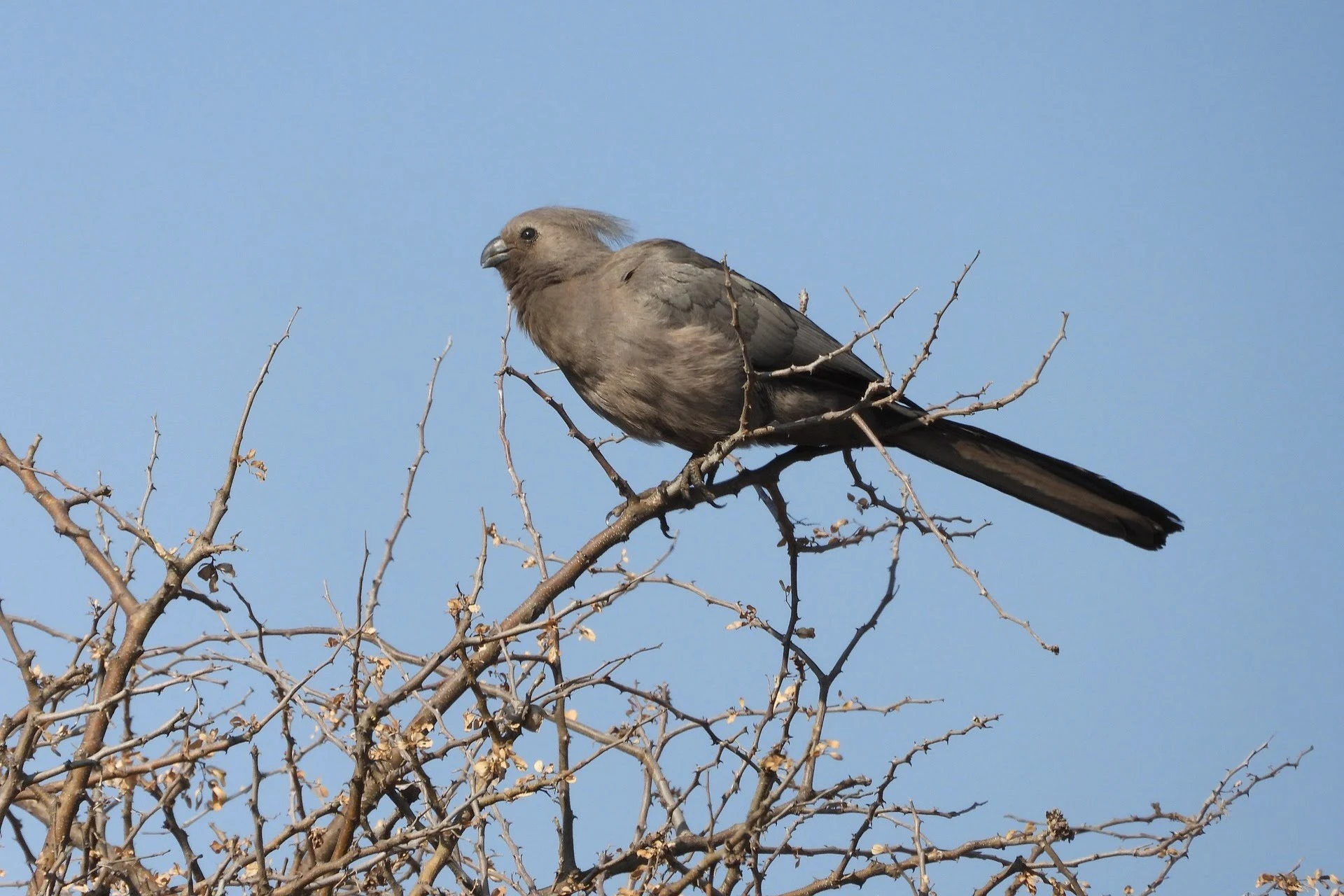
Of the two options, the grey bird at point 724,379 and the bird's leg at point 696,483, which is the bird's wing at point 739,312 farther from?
the bird's leg at point 696,483

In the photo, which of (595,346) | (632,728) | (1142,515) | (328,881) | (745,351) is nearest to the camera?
(328,881)

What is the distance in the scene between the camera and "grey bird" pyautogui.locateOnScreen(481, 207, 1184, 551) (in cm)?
548

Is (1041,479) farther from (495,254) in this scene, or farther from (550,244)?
(495,254)

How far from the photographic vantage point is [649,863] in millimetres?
3861

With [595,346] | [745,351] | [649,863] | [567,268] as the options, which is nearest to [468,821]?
[649,863]

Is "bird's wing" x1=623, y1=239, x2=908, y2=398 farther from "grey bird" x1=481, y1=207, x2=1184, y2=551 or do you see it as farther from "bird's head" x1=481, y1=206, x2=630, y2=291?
"bird's head" x1=481, y1=206, x2=630, y2=291

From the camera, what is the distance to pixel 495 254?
6.90 meters

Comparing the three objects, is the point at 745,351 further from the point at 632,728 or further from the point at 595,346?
the point at 595,346

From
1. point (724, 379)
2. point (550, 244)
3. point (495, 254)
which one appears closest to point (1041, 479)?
point (724, 379)

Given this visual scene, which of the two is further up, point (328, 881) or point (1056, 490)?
point (1056, 490)

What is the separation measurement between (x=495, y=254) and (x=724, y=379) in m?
1.79

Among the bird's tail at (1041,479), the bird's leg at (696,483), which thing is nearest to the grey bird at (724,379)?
the bird's tail at (1041,479)

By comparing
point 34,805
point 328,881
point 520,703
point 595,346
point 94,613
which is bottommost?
point 328,881

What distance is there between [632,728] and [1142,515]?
2470mm
